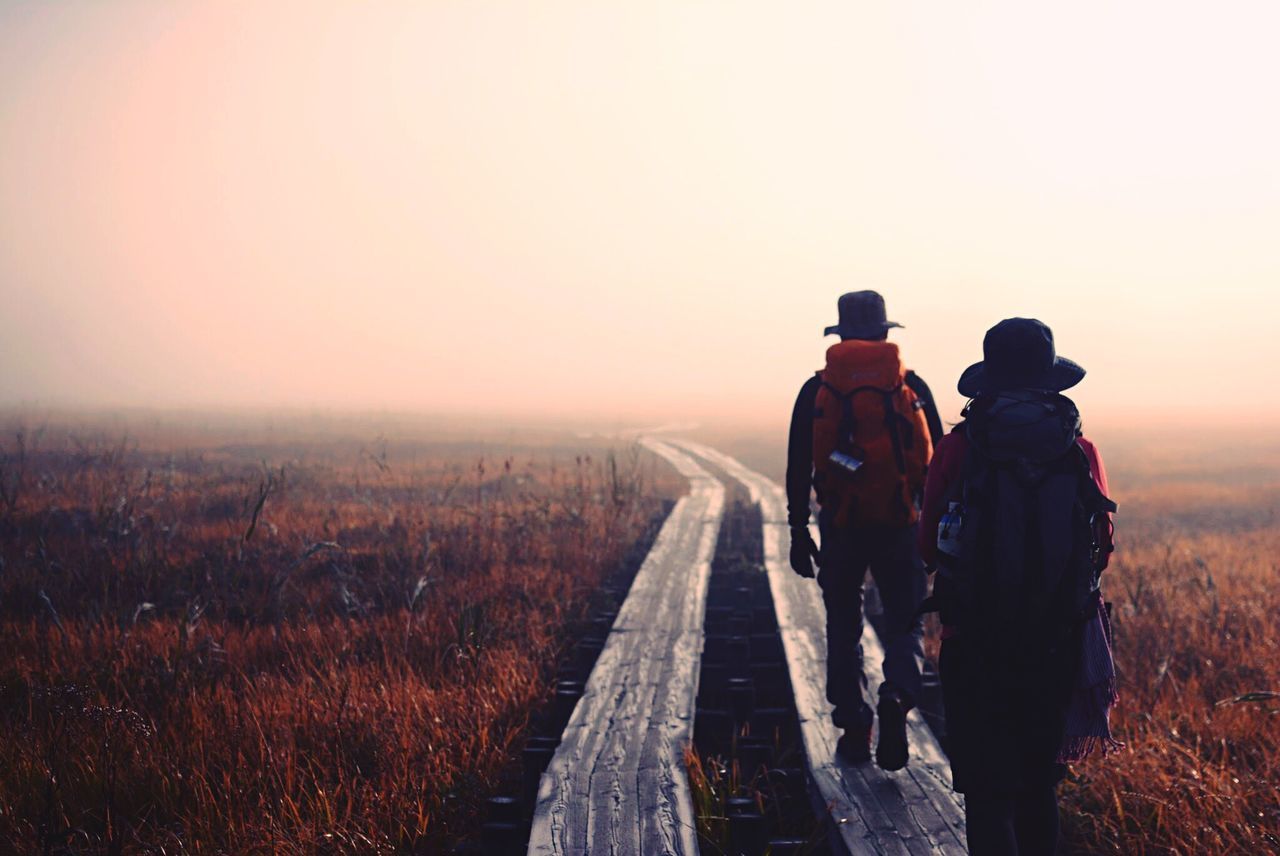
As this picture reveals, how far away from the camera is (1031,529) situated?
→ 8.46 feet

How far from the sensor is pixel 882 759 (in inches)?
149

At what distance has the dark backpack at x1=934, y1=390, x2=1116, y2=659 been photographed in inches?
101

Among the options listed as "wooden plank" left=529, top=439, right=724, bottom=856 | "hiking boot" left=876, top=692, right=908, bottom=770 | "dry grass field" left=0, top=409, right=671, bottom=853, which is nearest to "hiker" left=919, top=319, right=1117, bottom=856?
"hiking boot" left=876, top=692, right=908, bottom=770

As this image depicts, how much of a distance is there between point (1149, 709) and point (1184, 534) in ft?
32.4

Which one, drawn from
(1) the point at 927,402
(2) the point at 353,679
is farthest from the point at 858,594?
(2) the point at 353,679

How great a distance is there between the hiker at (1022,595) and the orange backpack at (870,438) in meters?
1.13

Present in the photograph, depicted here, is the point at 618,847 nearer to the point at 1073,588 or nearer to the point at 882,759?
the point at 882,759

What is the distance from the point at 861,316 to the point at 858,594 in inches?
57.6

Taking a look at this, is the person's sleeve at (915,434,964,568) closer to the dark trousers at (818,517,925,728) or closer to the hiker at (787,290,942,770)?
the hiker at (787,290,942,770)

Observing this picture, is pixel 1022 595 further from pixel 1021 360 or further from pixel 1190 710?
pixel 1190 710

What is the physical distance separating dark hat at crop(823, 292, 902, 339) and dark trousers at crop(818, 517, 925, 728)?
1.01m

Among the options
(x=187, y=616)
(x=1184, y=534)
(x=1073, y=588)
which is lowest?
(x=1184, y=534)

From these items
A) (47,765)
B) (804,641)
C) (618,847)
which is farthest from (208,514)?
(618,847)

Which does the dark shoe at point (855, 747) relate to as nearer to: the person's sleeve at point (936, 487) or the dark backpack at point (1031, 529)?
the person's sleeve at point (936, 487)
